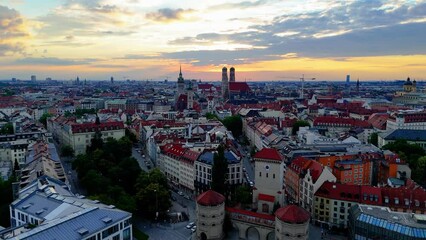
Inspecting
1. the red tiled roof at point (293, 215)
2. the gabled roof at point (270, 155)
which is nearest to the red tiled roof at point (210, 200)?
the red tiled roof at point (293, 215)

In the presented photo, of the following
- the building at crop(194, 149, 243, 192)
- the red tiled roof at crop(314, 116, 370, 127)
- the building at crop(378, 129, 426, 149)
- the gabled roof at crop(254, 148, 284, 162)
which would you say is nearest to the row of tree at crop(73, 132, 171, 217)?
the building at crop(194, 149, 243, 192)

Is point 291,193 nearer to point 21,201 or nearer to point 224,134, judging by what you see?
point 224,134

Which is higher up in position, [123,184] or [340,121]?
[340,121]

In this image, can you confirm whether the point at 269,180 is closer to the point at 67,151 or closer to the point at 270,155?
the point at 270,155

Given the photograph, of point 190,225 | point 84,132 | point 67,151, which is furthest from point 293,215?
point 84,132

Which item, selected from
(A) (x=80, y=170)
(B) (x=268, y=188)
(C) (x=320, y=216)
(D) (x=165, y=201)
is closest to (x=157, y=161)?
(A) (x=80, y=170)
